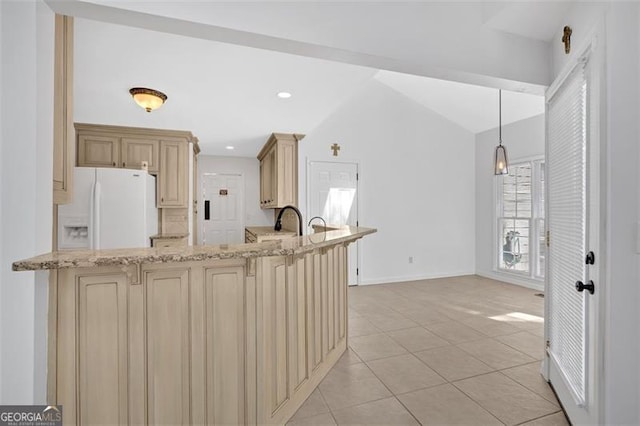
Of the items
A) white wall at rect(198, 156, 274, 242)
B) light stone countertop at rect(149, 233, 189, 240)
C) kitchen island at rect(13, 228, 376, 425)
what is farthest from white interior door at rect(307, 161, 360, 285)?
kitchen island at rect(13, 228, 376, 425)

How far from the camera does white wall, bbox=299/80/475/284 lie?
5.39 m

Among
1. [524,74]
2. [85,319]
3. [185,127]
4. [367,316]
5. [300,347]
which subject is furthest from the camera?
[185,127]

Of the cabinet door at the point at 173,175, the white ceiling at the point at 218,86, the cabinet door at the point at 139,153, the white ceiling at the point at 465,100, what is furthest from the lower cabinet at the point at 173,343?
the white ceiling at the point at 465,100

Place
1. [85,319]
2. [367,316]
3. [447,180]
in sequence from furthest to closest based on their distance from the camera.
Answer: [447,180], [367,316], [85,319]

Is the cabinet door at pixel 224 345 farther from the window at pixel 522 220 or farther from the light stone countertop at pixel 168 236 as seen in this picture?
the window at pixel 522 220

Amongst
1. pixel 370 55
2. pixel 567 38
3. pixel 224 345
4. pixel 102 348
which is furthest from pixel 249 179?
pixel 567 38

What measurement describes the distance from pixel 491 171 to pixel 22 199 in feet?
20.7

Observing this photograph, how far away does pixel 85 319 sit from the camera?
1.39 meters

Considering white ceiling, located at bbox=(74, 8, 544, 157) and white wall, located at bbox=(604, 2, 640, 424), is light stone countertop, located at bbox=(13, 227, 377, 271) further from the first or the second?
white ceiling, located at bbox=(74, 8, 544, 157)

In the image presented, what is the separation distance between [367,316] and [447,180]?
3463 mm

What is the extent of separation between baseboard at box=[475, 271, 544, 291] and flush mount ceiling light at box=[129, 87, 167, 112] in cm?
576

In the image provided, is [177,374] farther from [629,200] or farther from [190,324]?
[629,200]

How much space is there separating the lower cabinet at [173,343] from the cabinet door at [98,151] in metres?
3.78

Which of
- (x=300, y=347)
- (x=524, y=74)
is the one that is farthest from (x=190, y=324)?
(x=524, y=74)
